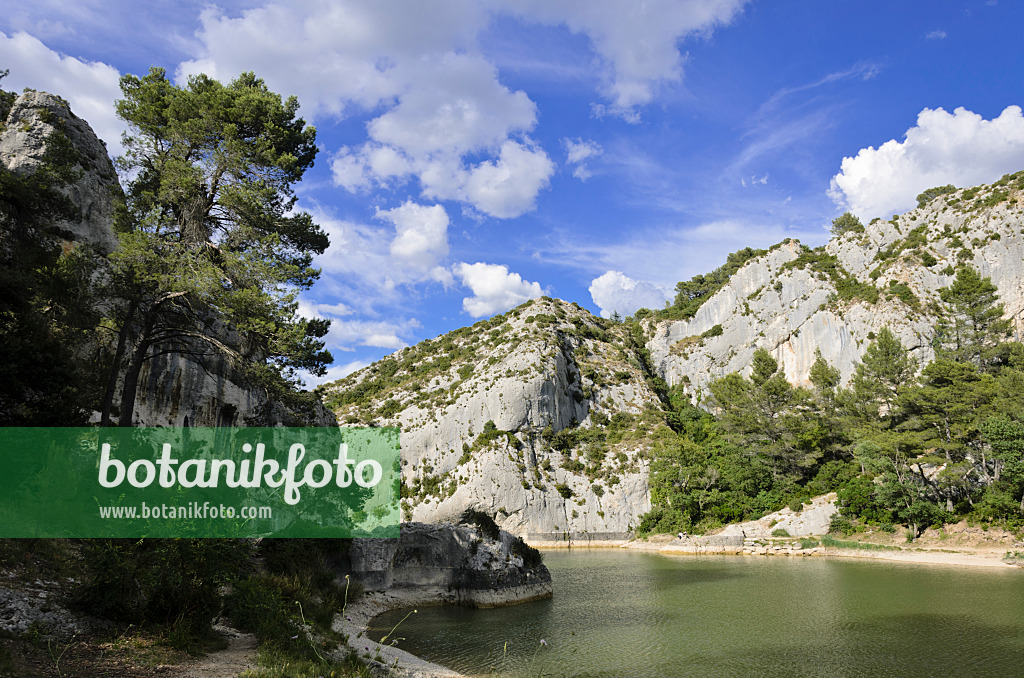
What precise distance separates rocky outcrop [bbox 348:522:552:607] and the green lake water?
4.33 ft

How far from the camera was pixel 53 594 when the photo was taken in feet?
33.5

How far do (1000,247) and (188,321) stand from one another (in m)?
87.5

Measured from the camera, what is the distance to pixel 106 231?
20984 mm

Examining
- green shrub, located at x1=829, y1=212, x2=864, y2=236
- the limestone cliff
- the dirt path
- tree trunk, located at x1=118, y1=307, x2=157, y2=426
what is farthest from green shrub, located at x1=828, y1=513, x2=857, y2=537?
green shrub, located at x1=829, y1=212, x2=864, y2=236

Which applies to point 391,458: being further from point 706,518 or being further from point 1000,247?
point 1000,247

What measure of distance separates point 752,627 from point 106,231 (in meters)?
30.8

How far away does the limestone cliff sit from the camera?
758 inches

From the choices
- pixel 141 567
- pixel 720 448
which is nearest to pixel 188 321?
pixel 141 567

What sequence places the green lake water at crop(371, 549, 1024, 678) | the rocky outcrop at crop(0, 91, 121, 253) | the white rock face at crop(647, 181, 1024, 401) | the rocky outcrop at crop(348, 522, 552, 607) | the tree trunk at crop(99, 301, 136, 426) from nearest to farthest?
the tree trunk at crop(99, 301, 136, 426)
the green lake water at crop(371, 549, 1024, 678)
the rocky outcrop at crop(0, 91, 121, 253)
the rocky outcrop at crop(348, 522, 552, 607)
the white rock face at crop(647, 181, 1024, 401)

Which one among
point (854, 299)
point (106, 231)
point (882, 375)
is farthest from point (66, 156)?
point (854, 299)

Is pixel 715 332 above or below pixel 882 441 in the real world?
above

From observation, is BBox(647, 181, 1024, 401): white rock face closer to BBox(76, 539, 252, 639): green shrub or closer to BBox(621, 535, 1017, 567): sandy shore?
BBox(621, 535, 1017, 567): sandy shore

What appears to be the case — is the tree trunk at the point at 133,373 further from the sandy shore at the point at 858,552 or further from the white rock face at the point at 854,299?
the white rock face at the point at 854,299

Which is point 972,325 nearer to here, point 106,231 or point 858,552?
point 858,552
